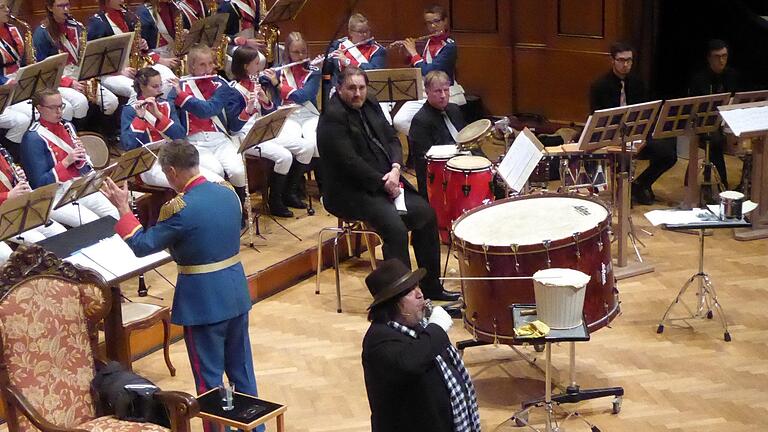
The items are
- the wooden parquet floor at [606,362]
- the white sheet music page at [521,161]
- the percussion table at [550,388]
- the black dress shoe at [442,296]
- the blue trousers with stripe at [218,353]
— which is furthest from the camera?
the black dress shoe at [442,296]

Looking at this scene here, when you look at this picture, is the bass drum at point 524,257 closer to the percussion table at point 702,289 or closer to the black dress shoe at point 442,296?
the percussion table at point 702,289

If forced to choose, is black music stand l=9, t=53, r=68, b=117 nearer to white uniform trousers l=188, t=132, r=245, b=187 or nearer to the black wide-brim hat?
white uniform trousers l=188, t=132, r=245, b=187

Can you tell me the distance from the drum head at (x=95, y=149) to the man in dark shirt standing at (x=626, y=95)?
3.83m

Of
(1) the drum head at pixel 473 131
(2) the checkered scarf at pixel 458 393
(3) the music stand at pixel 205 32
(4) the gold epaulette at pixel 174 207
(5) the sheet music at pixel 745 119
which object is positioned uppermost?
(3) the music stand at pixel 205 32

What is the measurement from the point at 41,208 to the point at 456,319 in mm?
2663

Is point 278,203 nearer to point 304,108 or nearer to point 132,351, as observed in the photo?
point 304,108

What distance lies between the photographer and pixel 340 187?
7094 mm

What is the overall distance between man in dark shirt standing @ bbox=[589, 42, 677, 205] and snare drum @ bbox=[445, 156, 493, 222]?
166 centimetres

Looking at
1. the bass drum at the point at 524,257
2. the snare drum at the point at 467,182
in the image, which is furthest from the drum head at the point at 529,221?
the snare drum at the point at 467,182

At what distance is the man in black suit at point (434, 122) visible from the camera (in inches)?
318

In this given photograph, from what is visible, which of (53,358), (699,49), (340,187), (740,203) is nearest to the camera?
(53,358)

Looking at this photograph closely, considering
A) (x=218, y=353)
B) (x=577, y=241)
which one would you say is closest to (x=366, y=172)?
(x=577, y=241)

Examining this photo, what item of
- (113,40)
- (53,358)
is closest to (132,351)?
(53,358)

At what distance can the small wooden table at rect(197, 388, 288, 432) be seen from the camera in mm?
4734
